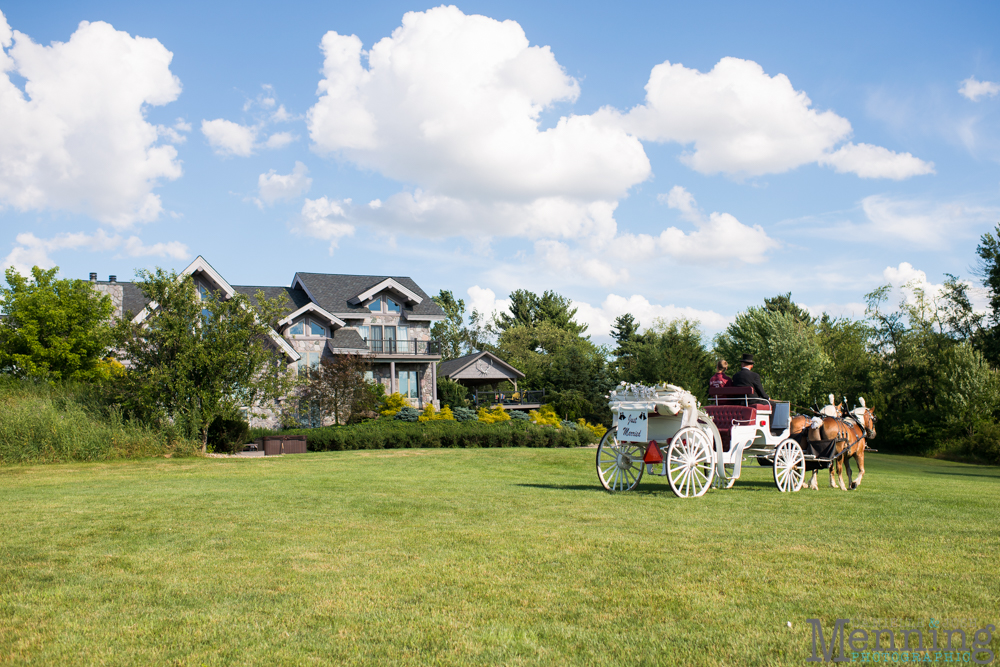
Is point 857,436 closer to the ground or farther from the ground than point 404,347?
closer to the ground

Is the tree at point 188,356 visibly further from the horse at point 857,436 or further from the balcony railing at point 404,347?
the horse at point 857,436

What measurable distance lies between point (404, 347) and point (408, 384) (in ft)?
7.62

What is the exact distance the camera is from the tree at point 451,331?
264ft

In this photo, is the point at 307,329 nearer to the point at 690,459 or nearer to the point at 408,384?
the point at 408,384

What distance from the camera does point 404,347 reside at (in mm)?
44875

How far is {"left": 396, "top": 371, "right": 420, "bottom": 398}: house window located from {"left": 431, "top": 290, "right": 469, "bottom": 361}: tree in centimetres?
3354

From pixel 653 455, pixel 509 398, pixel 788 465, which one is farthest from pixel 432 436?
pixel 509 398

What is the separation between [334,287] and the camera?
45.7 metres

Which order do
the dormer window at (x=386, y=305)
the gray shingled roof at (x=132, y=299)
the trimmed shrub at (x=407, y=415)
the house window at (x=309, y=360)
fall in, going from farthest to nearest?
the dormer window at (x=386, y=305) → the house window at (x=309, y=360) → the gray shingled roof at (x=132, y=299) → the trimmed shrub at (x=407, y=415)

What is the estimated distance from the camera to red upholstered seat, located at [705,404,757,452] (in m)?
11.8

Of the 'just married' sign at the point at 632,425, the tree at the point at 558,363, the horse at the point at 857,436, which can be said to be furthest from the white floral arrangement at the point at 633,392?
the tree at the point at 558,363

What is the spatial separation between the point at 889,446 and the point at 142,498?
39.7 m

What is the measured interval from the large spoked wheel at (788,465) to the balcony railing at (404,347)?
3275 cm

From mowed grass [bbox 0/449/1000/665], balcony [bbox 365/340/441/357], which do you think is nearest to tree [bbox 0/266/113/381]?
balcony [bbox 365/340/441/357]
